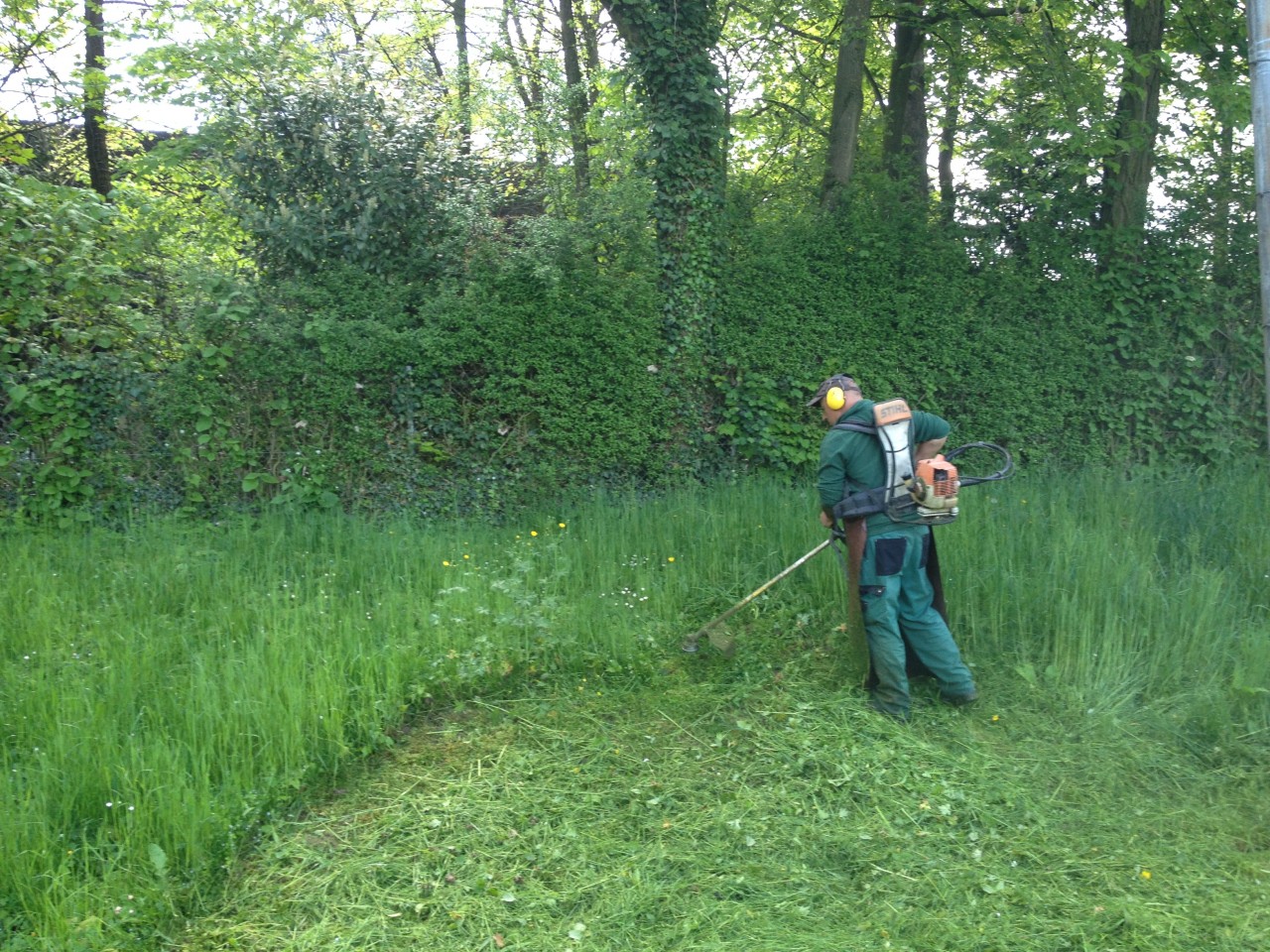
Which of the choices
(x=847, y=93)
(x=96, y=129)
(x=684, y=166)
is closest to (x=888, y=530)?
(x=684, y=166)

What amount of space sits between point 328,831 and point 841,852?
2348 millimetres

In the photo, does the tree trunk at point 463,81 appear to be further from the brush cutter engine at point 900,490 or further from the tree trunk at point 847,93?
the brush cutter engine at point 900,490

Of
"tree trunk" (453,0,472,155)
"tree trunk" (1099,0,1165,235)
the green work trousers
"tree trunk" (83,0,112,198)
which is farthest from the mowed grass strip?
"tree trunk" (83,0,112,198)

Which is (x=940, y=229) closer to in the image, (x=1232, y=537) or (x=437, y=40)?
(x=1232, y=537)

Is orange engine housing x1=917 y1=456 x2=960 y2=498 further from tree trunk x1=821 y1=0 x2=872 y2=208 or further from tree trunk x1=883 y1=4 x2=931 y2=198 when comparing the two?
tree trunk x1=883 y1=4 x2=931 y2=198

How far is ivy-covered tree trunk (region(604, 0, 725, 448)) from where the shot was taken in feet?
32.7

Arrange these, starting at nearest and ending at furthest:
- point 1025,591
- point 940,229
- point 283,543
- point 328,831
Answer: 1. point 328,831
2. point 1025,591
3. point 283,543
4. point 940,229

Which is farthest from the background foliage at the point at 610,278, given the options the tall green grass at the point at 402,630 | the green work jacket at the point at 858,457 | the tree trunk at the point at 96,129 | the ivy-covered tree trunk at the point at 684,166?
the green work jacket at the point at 858,457

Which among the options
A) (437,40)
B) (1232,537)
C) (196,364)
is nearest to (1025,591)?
(1232,537)

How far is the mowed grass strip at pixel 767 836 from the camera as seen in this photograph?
428cm

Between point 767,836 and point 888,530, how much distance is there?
1.92 m

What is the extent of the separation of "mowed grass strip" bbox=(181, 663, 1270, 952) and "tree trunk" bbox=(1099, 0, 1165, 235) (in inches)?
295

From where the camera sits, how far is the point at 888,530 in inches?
235

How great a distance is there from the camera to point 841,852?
4828 mm
